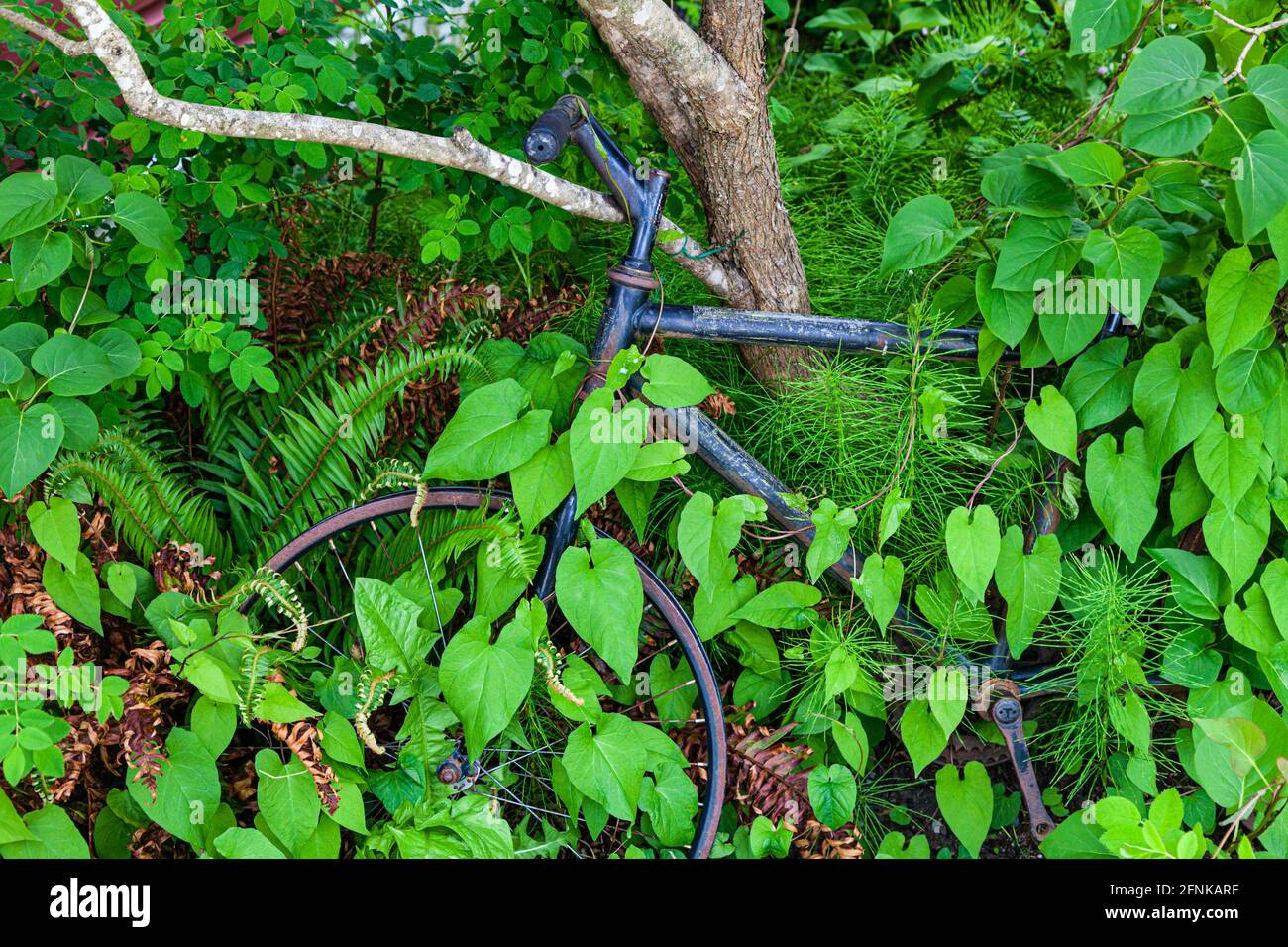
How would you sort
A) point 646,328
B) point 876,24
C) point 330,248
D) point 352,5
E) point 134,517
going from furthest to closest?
point 876,24
point 330,248
point 352,5
point 134,517
point 646,328

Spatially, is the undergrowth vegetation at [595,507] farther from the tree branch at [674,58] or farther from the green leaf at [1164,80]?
the tree branch at [674,58]

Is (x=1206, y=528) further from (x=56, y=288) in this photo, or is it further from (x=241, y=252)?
(x=56, y=288)

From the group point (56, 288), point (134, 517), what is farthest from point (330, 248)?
point (134, 517)

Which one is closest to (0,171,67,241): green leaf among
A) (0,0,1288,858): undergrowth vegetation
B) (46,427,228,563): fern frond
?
(0,0,1288,858): undergrowth vegetation

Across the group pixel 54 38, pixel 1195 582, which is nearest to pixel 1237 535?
pixel 1195 582

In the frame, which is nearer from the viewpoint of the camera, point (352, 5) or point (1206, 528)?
point (1206, 528)

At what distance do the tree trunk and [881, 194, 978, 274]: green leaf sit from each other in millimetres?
441

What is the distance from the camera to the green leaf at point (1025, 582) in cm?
223

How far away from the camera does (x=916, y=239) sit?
2146 millimetres

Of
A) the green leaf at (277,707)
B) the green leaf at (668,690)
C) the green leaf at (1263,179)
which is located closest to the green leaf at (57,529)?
the green leaf at (277,707)

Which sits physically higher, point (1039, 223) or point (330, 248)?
point (1039, 223)
